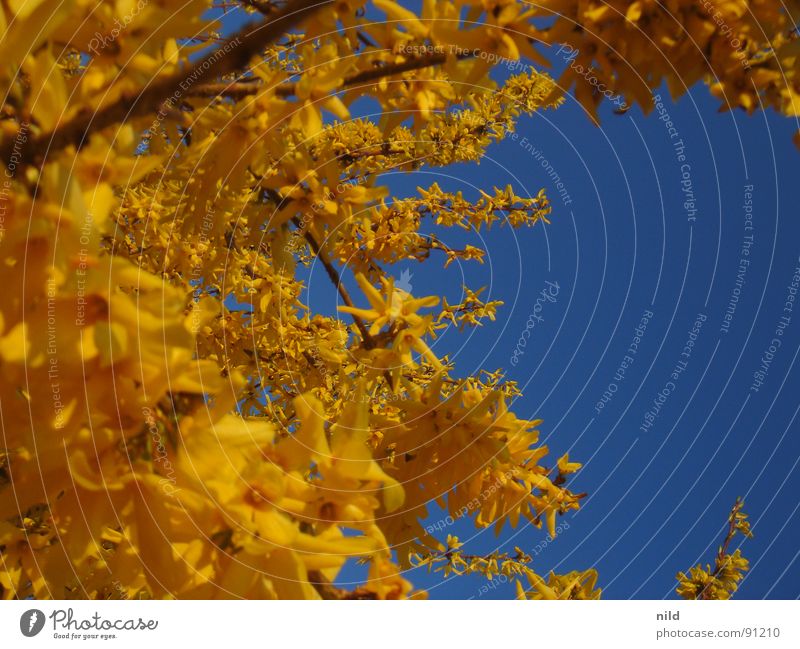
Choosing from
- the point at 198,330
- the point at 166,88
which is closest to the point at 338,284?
the point at 198,330

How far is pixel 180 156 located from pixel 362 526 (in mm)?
1053

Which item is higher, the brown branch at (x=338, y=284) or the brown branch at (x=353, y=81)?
→ the brown branch at (x=353, y=81)

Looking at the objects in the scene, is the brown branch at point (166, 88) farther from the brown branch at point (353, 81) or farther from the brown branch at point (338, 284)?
the brown branch at point (338, 284)

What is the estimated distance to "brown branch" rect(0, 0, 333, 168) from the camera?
83cm

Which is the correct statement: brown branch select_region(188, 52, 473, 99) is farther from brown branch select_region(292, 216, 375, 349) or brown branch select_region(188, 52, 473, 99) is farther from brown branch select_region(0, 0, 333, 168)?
brown branch select_region(292, 216, 375, 349)

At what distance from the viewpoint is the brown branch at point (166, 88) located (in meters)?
0.83

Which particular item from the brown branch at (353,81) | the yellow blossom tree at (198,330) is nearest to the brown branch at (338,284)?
the yellow blossom tree at (198,330)

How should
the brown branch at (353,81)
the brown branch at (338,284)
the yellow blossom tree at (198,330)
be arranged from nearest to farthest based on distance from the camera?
the yellow blossom tree at (198,330)
the brown branch at (353,81)
the brown branch at (338,284)

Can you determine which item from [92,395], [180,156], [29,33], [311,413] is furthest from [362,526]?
[180,156]

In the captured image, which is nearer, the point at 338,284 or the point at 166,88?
the point at 166,88

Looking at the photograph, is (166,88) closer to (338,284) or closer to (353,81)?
(353,81)

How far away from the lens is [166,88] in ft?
3.52

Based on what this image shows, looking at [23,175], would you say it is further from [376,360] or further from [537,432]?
[537,432]

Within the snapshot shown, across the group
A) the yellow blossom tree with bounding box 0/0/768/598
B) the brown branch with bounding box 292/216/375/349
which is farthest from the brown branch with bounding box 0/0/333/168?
the brown branch with bounding box 292/216/375/349
